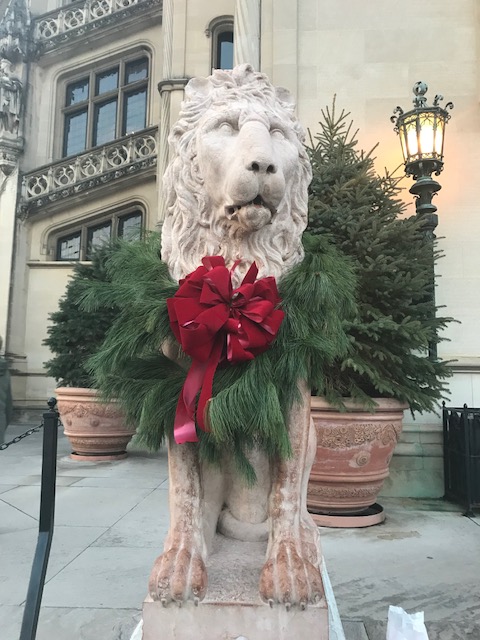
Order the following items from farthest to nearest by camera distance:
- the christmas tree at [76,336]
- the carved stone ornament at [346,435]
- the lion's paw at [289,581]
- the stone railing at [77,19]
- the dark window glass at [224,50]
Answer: the stone railing at [77,19] < the dark window glass at [224,50] < the christmas tree at [76,336] < the carved stone ornament at [346,435] < the lion's paw at [289,581]

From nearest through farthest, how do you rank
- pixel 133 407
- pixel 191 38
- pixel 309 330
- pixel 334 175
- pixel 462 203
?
pixel 309 330 → pixel 133 407 → pixel 334 175 → pixel 462 203 → pixel 191 38

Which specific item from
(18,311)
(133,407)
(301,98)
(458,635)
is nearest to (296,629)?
(133,407)

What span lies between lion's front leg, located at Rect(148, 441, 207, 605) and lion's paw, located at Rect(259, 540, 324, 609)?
198 mm

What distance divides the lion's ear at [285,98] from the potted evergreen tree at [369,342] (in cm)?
179

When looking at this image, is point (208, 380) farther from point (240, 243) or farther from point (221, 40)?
point (221, 40)

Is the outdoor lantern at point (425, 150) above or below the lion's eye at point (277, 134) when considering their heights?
above

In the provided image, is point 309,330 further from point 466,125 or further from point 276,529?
point 466,125

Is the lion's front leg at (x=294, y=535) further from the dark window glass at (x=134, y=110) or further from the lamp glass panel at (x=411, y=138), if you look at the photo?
the dark window glass at (x=134, y=110)

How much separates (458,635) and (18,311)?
11.6 metres

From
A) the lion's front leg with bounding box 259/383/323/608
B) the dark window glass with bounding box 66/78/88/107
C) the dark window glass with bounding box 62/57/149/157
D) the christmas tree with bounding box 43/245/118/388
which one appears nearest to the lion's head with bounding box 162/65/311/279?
the lion's front leg with bounding box 259/383/323/608

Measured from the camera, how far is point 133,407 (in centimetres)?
173

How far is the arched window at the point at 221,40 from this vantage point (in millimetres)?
9180

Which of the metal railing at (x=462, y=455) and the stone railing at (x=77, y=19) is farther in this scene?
the stone railing at (x=77, y=19)

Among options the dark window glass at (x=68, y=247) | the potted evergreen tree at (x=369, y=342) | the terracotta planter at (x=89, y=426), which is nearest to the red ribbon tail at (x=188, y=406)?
the potted evergreen tree at (x=369, y=342)
